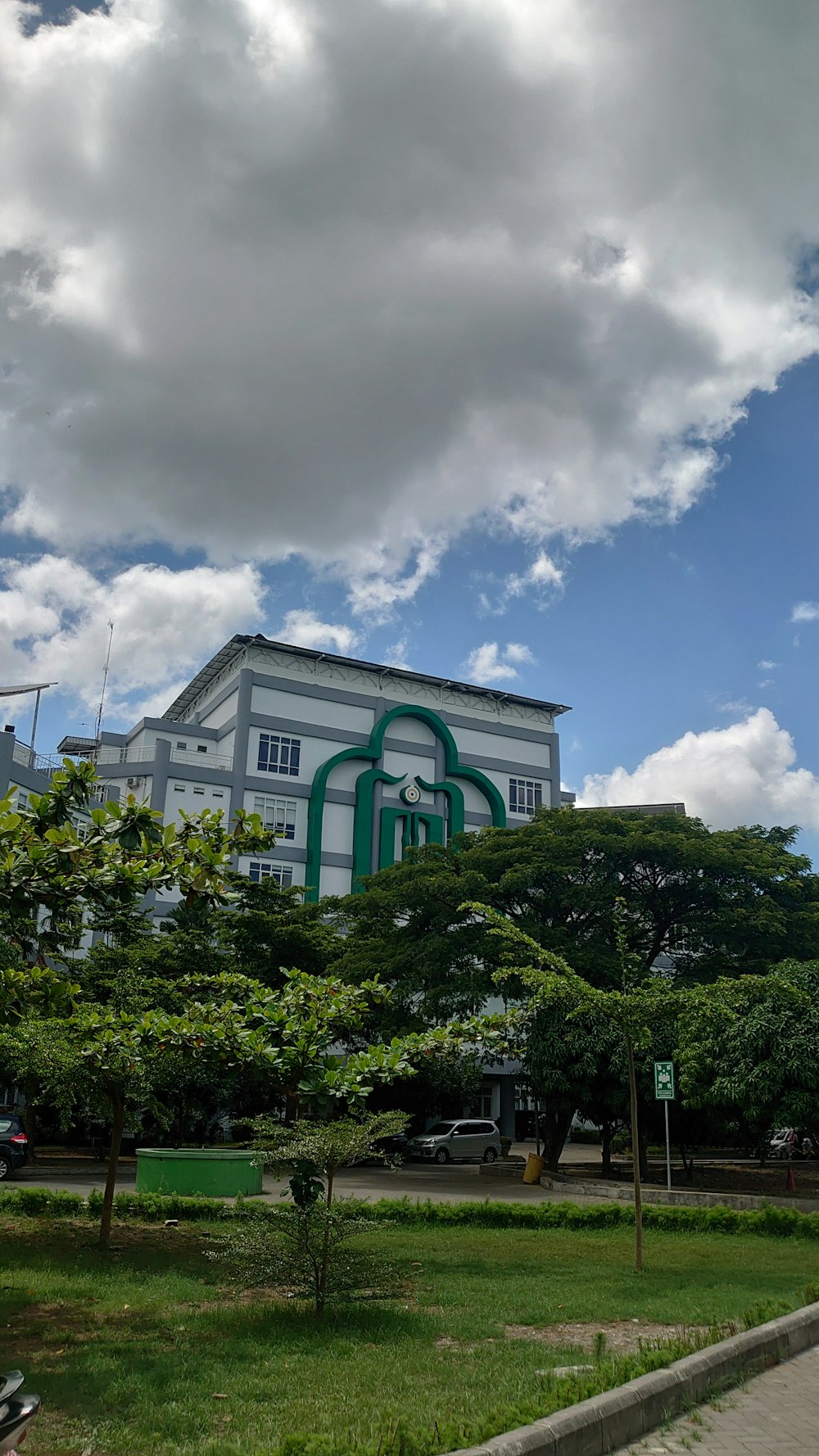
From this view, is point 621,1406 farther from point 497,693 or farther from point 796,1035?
point 497,693

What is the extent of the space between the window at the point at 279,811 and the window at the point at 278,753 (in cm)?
111

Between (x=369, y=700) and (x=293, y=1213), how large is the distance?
37960 millimetres

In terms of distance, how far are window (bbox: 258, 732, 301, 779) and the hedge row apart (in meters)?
27.8

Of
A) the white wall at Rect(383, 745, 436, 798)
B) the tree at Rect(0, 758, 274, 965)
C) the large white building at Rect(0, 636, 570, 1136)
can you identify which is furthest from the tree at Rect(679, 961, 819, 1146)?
the white wall at Rect(383, 745, 436, 798)

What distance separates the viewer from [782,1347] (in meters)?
8.01

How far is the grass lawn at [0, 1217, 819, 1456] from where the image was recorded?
17.9 ft

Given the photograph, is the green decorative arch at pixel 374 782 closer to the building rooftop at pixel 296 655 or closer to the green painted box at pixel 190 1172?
the building rooftop at pixel 296 655

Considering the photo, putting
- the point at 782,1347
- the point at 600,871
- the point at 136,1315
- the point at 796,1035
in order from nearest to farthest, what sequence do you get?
the point at 782,1347, the point at 136,1315, the point at 796,1035, the point at 600,871

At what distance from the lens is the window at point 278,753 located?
43469 millimetres

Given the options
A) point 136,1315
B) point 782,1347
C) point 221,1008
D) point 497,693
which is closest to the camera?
point 782,1347

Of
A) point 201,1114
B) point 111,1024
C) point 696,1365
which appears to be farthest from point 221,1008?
point 201,1114

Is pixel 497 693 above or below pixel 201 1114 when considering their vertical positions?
above

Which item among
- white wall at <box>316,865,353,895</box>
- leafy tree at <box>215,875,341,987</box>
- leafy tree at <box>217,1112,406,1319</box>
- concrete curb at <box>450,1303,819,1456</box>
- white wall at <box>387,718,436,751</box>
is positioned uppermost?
white wall at <box>387,718,436,751</box>

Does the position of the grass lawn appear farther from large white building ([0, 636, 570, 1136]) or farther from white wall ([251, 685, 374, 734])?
white wall ([251, 685, 374, 734])
